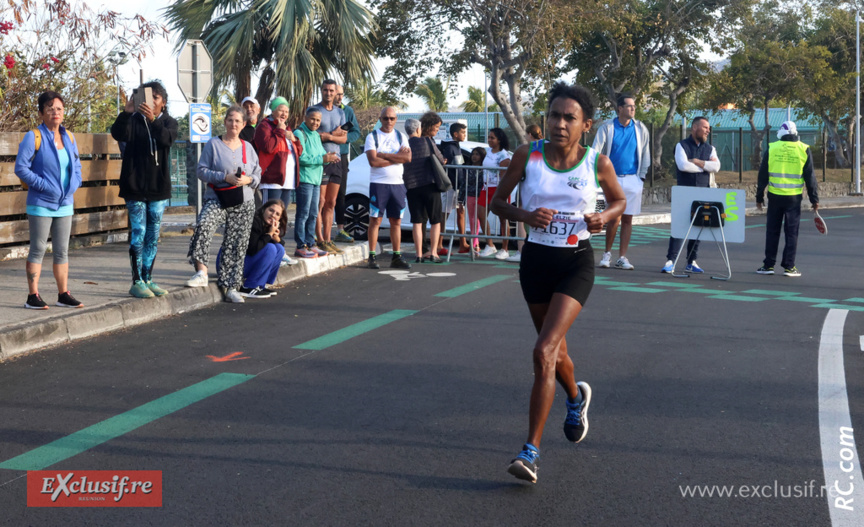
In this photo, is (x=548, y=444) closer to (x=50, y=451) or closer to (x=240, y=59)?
(x=50, y=451)

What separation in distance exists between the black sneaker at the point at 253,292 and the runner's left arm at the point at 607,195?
549 cm

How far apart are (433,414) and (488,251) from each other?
8490 millimetres

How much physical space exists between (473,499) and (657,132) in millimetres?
28471

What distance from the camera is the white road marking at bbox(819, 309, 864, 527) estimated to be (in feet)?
13.4

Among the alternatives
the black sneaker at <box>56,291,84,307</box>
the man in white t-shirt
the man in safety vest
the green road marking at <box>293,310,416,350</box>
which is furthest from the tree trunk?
the black sneaker at <box>56,291,84,307</box>

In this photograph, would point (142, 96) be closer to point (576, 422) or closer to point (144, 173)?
point (144, 173)

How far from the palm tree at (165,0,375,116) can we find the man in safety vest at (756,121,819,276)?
11.4 m

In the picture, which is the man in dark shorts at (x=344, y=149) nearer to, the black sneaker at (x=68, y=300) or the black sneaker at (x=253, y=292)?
the black sneaker at (x=253, y=292)

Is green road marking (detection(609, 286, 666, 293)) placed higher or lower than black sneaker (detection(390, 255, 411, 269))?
lower

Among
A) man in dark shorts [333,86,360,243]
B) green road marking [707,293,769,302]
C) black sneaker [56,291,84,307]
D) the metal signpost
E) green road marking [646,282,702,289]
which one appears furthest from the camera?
the metal signpost

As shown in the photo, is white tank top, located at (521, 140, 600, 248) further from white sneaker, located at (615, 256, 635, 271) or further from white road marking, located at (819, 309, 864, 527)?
white sneaker, located at (615, 256, 635, 271)

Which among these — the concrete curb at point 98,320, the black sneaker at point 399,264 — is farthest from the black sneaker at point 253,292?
the black sneaker at point 399,264

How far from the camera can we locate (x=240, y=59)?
826 inches

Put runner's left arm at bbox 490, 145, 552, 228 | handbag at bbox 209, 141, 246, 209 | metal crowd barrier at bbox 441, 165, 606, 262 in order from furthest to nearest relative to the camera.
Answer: metal crowd barrier at bbox 441, 165, 606, 262 → handbag at bbox 209, 141, 246, 209 → runner's left arm at bbox 490, 145, 552, 228
